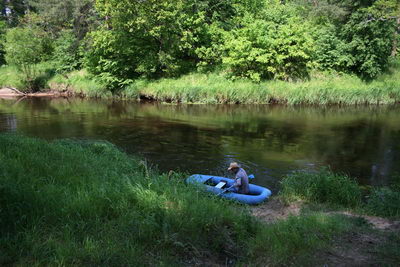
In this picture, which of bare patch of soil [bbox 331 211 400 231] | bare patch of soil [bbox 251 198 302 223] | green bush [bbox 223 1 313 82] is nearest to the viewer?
bare patch of soil [bbox 331 211 400 231]

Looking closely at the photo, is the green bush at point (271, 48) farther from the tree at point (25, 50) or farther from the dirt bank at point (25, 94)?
the tree at point (25, 50)

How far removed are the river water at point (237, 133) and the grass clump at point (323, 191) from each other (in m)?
1.27

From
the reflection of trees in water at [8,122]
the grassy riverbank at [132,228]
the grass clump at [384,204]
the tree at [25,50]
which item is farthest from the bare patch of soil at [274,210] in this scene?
the tree at [25,50]

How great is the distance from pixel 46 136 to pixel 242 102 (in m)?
13.0

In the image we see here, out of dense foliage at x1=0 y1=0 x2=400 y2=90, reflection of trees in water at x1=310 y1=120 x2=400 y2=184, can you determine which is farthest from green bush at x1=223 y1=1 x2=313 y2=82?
reflection of trees in water at x1=310 y1=120 x2=400 y2=184

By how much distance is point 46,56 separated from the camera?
1309 inches

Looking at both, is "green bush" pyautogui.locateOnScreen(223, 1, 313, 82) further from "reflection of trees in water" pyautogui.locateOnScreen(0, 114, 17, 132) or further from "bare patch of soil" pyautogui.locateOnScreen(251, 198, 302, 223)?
"bare patch of soil" pyautogui.locateOnScreen(251, 198, 302, 223)

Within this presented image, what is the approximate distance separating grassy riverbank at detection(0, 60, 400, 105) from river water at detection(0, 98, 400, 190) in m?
1.02

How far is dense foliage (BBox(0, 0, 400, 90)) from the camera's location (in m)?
24.3

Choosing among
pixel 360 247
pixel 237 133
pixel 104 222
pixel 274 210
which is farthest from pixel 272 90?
pixel 104 222

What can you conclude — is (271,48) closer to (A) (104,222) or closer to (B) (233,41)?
(B) (233,41)

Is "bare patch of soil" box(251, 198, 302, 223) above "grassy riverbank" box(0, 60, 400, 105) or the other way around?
the other way around

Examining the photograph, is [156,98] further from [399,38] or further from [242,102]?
[399,38]

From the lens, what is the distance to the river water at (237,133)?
11.7 m
